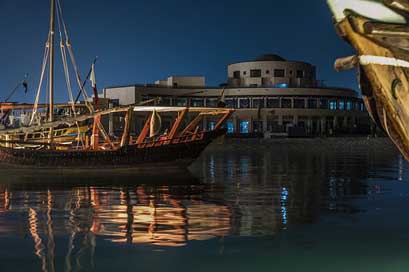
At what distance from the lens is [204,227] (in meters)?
14.7

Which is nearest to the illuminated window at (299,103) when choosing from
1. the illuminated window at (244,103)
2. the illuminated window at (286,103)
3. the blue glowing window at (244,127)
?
the illuminated window at (286,103)

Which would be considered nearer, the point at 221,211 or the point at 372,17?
the point at 372,17

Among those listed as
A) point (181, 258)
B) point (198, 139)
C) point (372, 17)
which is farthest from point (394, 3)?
point (198, 139)

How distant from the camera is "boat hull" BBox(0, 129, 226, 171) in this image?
33625 mm

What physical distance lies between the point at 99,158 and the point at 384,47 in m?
26.4

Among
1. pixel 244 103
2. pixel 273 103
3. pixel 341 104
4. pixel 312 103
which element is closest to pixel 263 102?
pixel 273 103

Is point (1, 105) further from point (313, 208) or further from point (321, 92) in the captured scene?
point (321, 92)

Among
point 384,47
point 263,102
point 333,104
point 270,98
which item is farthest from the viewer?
point 333,104

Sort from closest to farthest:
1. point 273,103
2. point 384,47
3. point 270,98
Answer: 1. point 384,47
2. point 270,98
3. point 273,103

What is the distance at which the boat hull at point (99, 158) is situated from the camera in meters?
33.6

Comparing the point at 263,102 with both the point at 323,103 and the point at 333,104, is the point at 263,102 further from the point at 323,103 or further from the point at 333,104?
the point at 333,104

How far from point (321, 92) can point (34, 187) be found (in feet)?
287

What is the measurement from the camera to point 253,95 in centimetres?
10588

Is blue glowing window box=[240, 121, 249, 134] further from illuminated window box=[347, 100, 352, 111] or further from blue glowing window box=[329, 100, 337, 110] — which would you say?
illuminated window box=[347, 100, 352, 111]
